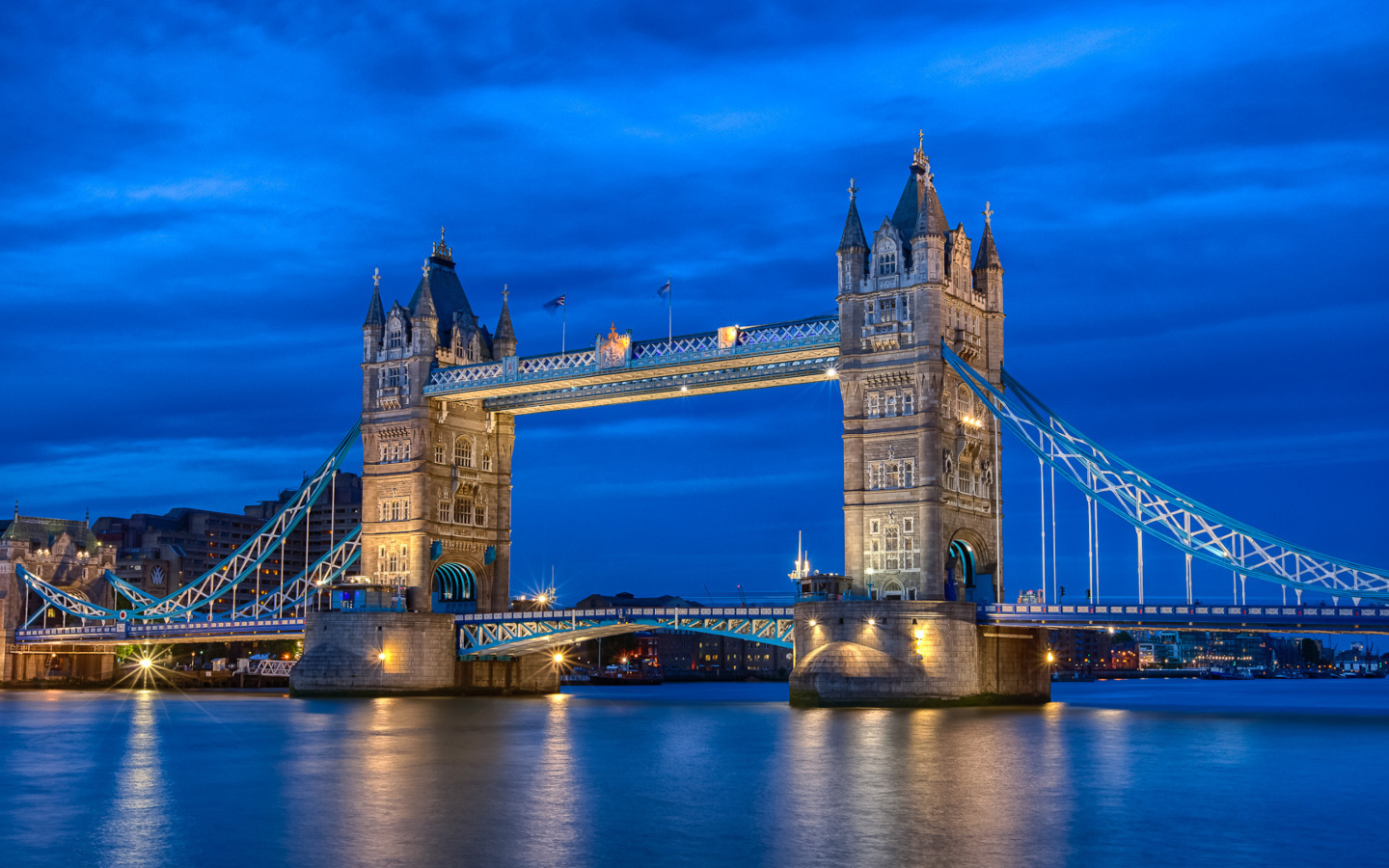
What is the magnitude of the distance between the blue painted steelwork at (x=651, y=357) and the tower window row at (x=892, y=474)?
21.1ft

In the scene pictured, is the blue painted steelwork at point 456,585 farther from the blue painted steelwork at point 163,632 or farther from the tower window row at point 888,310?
the tower window row at point 888,310

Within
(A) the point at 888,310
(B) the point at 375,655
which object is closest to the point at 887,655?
(A) the point at 888,310

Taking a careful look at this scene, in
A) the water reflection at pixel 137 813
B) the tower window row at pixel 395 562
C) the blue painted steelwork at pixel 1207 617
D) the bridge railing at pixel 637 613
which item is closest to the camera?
the water reflection at pixel 137 813

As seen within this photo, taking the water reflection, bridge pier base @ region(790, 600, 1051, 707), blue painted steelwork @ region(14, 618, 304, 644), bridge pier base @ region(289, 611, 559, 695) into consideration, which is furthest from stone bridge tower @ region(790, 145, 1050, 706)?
blue painted steelwork @ region(14, 618, 304, 644)

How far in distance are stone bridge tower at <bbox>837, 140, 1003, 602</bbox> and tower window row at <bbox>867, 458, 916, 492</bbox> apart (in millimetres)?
55

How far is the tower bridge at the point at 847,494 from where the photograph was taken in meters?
65.9

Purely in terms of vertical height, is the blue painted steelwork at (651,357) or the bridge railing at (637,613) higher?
the blue painted steelwork at (651,357)

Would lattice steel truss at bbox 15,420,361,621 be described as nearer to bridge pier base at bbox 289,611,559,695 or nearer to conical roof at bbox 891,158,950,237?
bridge pier base at bbox 289,611,559,695

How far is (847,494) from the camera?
72.1 meters

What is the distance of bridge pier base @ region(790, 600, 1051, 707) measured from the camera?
65688 millimetres

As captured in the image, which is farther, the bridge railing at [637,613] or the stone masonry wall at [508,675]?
the stone masonry wall at [508,675]

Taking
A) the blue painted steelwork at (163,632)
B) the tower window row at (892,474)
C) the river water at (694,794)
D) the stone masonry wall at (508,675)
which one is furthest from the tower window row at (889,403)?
the blue painted steelwork at (163,632)

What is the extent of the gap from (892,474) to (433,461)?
29.6m

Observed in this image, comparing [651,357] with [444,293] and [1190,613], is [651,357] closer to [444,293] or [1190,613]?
[444,293]
